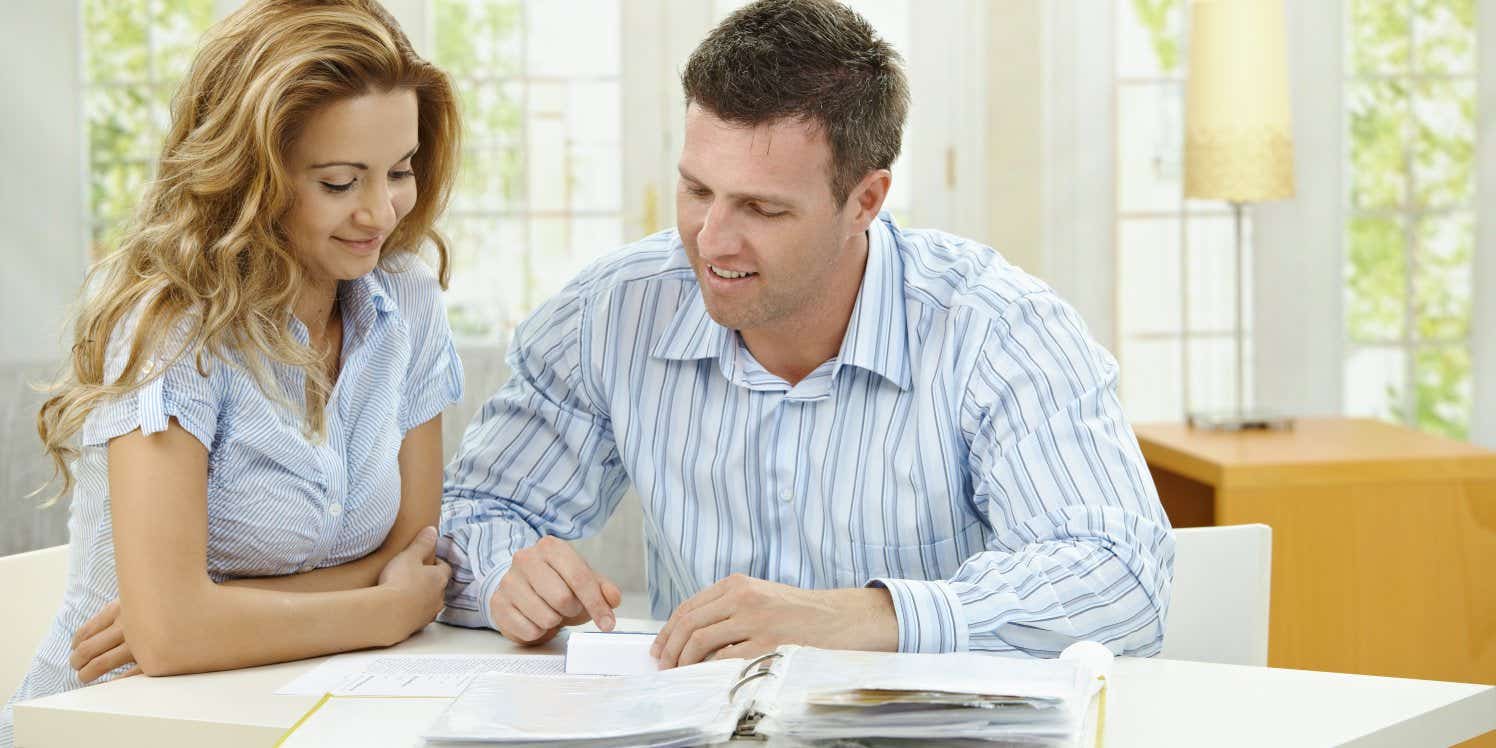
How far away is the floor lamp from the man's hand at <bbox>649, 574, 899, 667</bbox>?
6.70 ft

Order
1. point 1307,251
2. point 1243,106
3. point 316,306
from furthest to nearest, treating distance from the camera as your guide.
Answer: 1. point 1307,251
2. point 1243,106
3. point 316,306

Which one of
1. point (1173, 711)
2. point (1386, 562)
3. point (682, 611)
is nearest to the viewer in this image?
point (1173, 711)

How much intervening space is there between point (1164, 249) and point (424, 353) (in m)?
2.36

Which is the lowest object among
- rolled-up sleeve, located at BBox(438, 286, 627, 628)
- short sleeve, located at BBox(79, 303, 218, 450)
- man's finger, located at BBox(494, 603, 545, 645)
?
man's finger, located at BBox(494, 603, 545, 645)

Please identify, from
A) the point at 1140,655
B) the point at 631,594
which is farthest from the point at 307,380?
the point at 631,594

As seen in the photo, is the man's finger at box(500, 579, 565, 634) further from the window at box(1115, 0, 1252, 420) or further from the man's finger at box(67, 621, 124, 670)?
the window at box(1115, 0, 1252, 420)

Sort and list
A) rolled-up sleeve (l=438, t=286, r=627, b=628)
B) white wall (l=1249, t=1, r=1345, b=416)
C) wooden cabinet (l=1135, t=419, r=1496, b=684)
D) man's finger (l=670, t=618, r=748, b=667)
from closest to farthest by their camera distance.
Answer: man's finger (l=670, t=618, r=748, b=667) → rolled-up sleeve (l=438, t=286, r=627, b=628) → wooden cabinet (l=1135, t=419, r=1496, b=684) → white wall (l=1249, t=1, r=1345, b=416)

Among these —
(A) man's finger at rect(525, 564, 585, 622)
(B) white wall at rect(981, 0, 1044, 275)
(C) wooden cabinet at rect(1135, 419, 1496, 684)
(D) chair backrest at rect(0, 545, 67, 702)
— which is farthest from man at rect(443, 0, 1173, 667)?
(B) white wall at rect(981, 0, 1044, 275)

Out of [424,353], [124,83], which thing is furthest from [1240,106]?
[124,83]

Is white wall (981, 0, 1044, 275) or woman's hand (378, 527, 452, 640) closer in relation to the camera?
woman's hand (378, 527, 452, 640)

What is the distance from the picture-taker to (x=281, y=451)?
144 centimetres

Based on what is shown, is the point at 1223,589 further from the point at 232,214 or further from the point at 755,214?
the point at 232,214

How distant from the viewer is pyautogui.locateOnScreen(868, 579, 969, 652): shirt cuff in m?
1.28

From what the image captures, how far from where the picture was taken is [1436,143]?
349 centimetres
